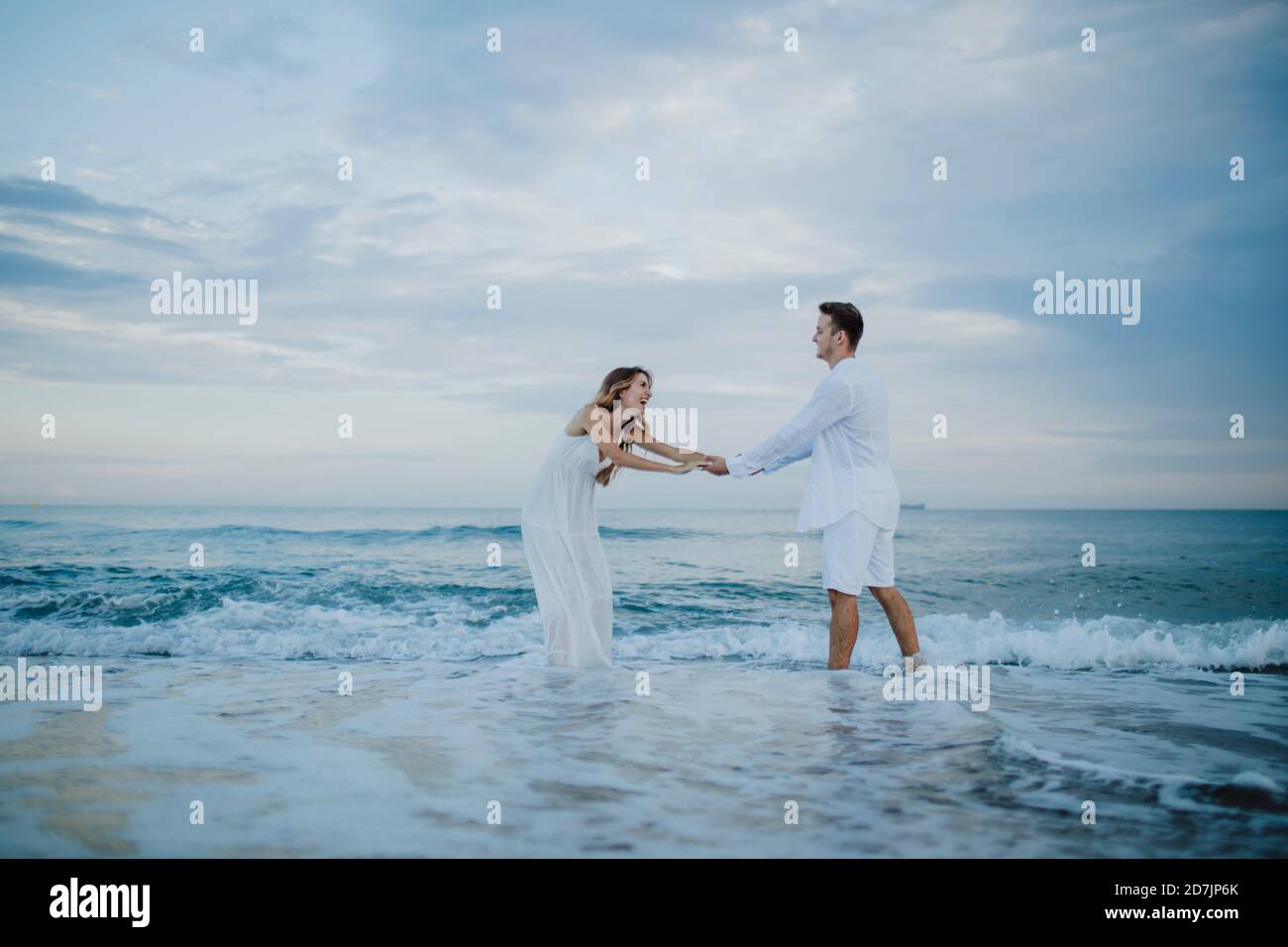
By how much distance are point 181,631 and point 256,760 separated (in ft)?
21.2

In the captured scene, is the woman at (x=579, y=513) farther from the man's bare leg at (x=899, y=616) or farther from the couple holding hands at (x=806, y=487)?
the man's bare leg at (x=899, y=616)

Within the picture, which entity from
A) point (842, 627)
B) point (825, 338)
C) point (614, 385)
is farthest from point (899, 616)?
point (614, 385)

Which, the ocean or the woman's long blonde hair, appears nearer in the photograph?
the ocean

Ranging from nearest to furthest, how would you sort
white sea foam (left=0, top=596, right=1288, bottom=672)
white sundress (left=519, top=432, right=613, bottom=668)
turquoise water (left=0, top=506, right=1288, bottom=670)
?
white sundress (left=519, top=432, right=613, bottom=668) < white sea foam (left=0, top=596, right=1288, bottom=672) < turquoise water (left=0, top=506, right=1288, bottom=670)

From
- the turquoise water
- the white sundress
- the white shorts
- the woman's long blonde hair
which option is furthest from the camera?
the turquoise water

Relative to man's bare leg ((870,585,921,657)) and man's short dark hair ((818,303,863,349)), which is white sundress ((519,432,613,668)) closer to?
man's bare leg ((870,585,921,657))

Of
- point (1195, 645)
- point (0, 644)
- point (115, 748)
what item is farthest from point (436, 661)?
point (1195, 645)

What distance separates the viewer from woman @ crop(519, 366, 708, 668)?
622 centimetres

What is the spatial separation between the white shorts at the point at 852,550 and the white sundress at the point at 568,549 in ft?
5.58

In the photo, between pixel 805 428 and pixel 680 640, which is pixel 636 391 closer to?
pixel 805 428

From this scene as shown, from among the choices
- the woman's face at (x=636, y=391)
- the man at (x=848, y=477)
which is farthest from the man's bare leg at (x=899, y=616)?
the woman's face at (x=636, y=391)

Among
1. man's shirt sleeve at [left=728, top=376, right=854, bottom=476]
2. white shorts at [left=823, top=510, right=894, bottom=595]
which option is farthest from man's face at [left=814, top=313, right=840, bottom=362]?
white shorts at [left=823, top=510, right=894, bottom=595]

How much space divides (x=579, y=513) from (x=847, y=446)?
6.56 ft
